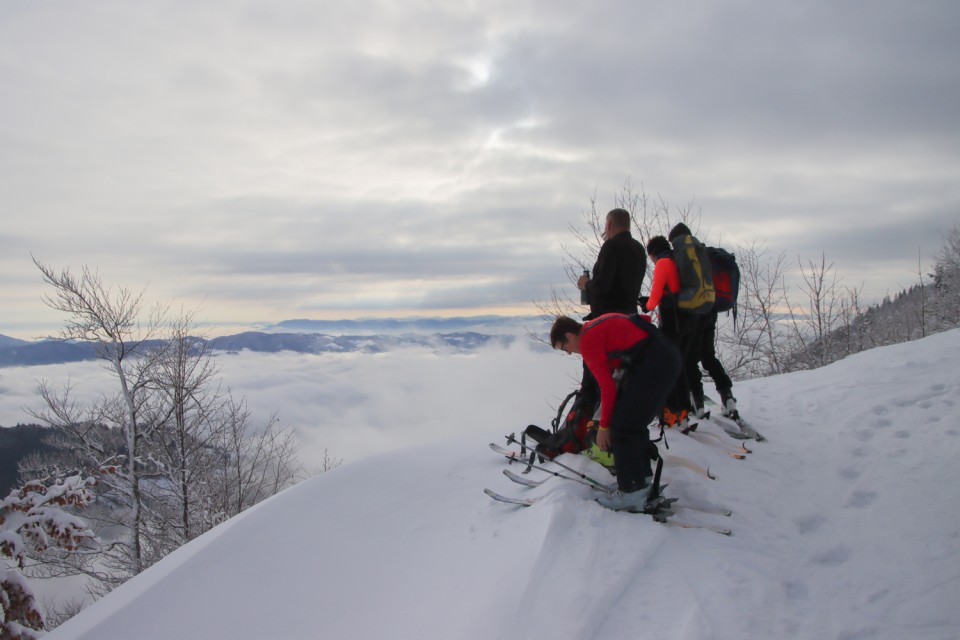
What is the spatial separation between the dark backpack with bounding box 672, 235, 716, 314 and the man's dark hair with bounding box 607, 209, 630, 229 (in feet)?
3.15

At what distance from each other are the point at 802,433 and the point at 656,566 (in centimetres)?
403

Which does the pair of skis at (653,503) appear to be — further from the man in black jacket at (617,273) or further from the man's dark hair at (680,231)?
the man's dark hair at (680,231)

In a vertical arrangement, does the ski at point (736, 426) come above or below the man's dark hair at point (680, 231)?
below

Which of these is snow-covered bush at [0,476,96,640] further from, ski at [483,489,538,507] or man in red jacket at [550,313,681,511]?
man in red jacket at [550,313,681,511]

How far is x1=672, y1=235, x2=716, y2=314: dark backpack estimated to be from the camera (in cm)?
550

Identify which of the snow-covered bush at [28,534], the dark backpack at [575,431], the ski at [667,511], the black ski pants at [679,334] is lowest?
the snow-covered bush at [28,534]

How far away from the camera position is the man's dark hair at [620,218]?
4.96m

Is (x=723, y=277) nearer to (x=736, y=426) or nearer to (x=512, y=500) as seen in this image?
(x=736, y=426)

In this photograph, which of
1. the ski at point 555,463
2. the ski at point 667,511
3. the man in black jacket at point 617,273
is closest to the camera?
the ski at point 667,511

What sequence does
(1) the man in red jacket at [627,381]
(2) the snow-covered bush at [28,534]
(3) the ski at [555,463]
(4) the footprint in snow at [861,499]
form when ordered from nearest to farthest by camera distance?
(1) the man in red jacket at [627,381] < (3) the ski at [555,463] < (4) the footprint in snow at [861,499] < (2) the snow-covered bush at [28,534]

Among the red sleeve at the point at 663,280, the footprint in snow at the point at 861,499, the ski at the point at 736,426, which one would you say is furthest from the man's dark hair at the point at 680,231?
the footprint in snow at the point at 861,499

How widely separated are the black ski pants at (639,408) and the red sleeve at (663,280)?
174cm

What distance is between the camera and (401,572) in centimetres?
341

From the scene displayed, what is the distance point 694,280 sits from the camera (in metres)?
5.49
